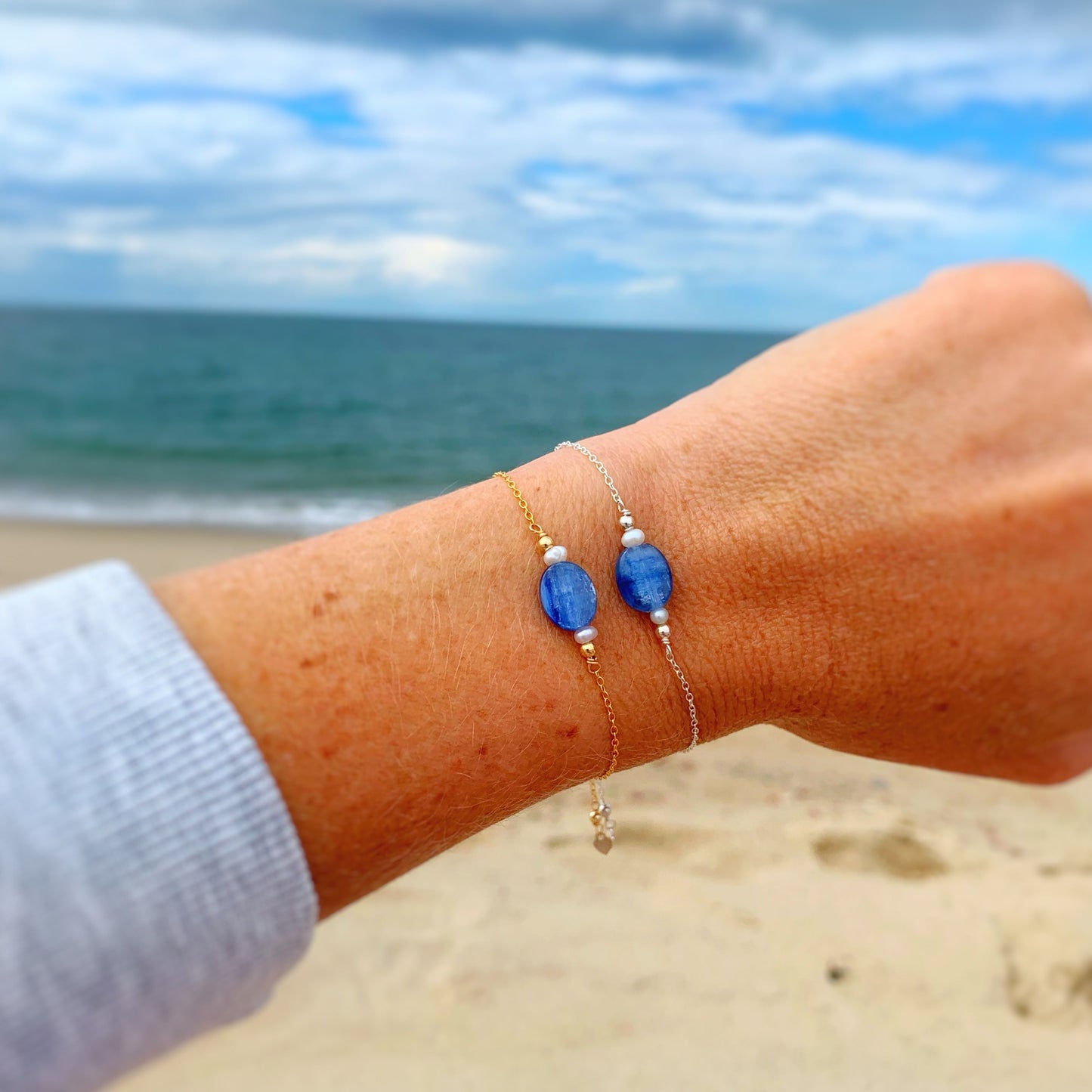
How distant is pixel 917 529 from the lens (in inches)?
49.1

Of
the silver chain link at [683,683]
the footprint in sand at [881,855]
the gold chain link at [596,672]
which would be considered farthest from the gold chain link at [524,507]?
the footprint in sand at [881,855]

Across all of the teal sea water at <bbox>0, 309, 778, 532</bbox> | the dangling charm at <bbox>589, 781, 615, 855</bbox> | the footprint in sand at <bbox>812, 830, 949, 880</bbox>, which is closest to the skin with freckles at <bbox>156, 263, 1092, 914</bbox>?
the dangling charm at <bbox>589, 781, 615, 855</bbox>

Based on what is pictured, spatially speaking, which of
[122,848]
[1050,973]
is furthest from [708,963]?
[122,848]

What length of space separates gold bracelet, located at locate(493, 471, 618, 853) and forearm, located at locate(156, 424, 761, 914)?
0.01 meters

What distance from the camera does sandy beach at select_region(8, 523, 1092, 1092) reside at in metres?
2.56

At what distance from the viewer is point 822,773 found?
4.17 meters

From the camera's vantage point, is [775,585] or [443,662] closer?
[443,662]

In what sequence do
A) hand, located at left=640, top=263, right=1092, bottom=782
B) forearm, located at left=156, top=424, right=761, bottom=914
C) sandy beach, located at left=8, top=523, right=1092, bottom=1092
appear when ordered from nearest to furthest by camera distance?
forearm, located at left=156, top=424, right=761, bottom=914
hand, located at left=640, top=263, right=1092, bottom=782
sandy beach, located at left=8, top=523, right=1092, bottom=1092

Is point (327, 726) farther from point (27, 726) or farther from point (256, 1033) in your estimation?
point (256, 1033)

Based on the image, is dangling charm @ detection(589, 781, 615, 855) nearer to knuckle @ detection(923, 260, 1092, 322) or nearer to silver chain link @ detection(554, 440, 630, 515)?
silver chain link @ detection(554, 440, 630, 515)

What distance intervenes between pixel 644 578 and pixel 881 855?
2738 mm

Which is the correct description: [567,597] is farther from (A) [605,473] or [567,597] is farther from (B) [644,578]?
(A) [605,473]

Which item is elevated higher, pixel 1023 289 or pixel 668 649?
pixel 1023 289

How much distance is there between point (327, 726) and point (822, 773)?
361 cm
